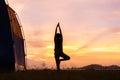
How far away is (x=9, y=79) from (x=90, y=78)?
4162 millimetres

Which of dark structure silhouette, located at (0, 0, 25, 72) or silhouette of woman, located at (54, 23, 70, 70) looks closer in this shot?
silhouette of woman, located at (54, 23, 70, 70)

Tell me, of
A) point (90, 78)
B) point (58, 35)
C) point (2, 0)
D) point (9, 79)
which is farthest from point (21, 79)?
point (2, 0)

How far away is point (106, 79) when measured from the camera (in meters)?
17.8

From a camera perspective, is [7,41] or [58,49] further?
[7,41]

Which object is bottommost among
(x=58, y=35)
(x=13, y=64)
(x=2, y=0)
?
(x=13, y=64)

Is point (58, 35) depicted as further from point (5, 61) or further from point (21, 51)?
point (21, 51)

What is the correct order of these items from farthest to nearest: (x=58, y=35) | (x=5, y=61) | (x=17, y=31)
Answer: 1. (x=17, y=31)
2. (x=5, y=61)
3. (x=58, y=35)

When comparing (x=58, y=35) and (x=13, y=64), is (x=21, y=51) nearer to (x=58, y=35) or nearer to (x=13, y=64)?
(x=13, y=64)

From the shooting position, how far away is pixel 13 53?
33.6 meters

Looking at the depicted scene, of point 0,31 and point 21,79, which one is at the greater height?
point 0,31

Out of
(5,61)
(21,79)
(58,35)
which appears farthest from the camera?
(5,61)

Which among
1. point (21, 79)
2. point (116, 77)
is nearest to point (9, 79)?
point (21, 79)

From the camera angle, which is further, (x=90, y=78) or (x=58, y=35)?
(x=58, y=35)

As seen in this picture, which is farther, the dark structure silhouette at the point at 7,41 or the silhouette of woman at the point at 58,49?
the dark structure silhouette at the point at 7,41
